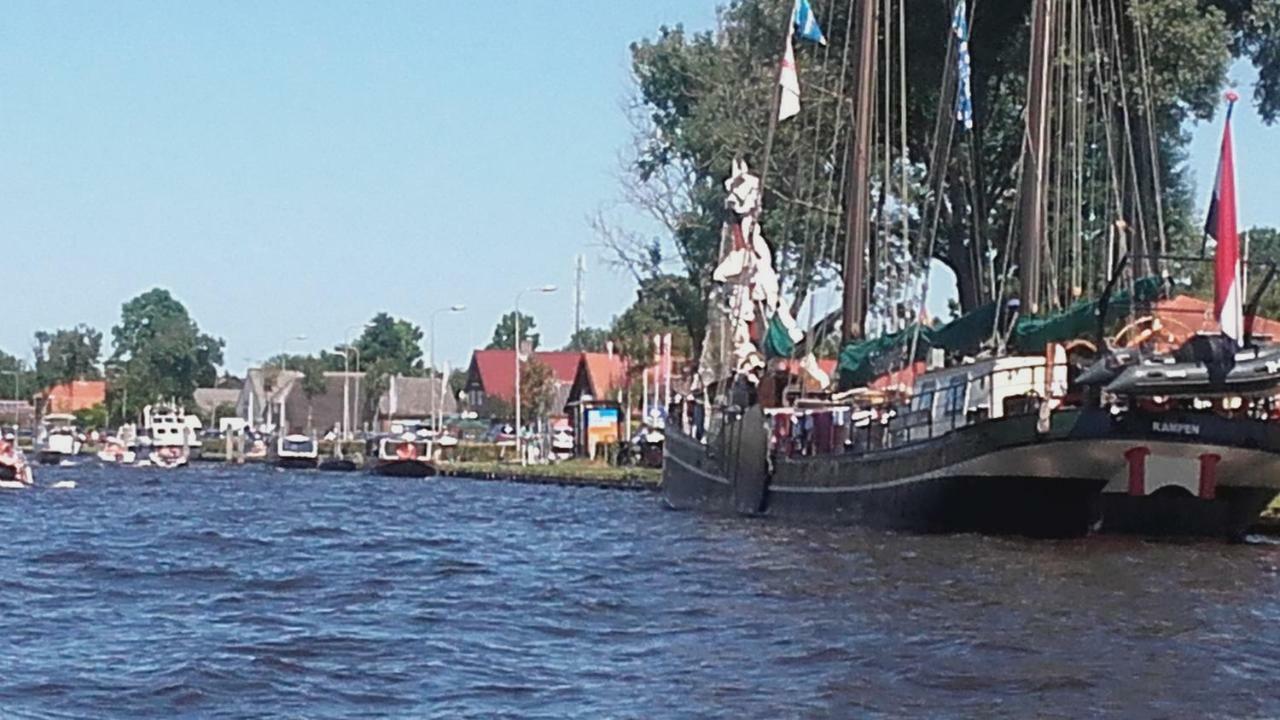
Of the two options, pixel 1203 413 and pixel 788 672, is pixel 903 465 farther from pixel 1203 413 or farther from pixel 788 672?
pixel 788 672

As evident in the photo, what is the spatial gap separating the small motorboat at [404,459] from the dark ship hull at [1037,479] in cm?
5973

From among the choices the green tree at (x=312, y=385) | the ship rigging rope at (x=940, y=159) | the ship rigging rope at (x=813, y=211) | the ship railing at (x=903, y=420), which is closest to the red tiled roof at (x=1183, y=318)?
the ship railing at (x=903, y=420)

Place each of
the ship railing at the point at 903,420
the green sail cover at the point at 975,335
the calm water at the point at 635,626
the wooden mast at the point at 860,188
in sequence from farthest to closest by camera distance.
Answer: the wooden mast at the point at 860,188 → the green sail cover at the point at 975,335 → the ship railing at the point at 903,420 → the calm water at the point at 635,626

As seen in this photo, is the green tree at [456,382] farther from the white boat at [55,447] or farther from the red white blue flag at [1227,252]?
the red white blue flag at [1227,252]

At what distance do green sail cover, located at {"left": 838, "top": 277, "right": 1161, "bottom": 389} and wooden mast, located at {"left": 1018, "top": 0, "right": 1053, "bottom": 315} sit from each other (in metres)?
0.96

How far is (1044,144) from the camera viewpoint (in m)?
42.1

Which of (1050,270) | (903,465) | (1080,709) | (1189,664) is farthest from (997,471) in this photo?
(1080,709)

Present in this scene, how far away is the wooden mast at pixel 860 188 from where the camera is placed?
49.6 m

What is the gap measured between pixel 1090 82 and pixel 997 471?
19.7m

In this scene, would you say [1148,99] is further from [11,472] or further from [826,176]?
[11,472]

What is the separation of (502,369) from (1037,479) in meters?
131

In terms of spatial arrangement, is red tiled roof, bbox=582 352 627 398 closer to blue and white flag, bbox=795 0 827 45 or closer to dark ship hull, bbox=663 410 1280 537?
blue and white flag, bbox=795 0 827 45

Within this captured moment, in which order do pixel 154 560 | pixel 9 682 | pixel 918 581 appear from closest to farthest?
pixel 9 682 < pixel 918 581 < pixel 154 560

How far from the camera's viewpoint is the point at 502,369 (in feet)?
543
